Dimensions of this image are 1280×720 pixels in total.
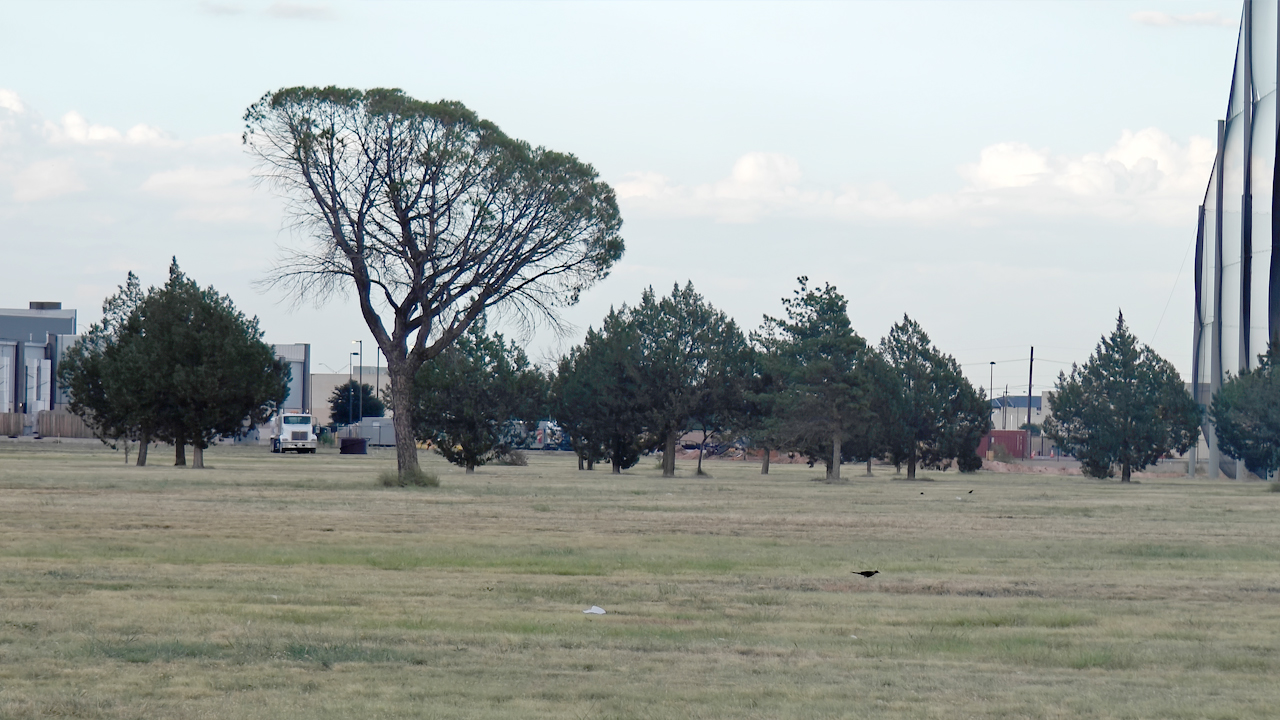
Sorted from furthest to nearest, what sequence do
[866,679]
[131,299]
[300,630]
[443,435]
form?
[131,299] < [443,435] < [300,630] < [866,679]

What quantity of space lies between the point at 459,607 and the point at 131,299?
61.8m

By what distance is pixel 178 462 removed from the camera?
6612 centimetres

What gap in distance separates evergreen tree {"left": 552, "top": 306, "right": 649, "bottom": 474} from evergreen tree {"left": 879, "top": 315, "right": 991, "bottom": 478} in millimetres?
14297

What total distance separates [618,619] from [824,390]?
179 feet

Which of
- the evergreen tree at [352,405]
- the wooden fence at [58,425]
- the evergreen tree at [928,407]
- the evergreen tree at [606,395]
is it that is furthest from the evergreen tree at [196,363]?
the evergreen tree at [352,405]

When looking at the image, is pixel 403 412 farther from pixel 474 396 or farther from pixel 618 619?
pixel 618 619

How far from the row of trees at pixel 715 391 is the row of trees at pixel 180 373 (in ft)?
25.7

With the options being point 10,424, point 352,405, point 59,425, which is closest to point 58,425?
point 59,425

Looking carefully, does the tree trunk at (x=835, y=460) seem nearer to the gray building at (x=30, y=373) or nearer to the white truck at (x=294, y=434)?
the white truck at (x=294, y=434)

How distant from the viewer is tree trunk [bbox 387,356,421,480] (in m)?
42.4

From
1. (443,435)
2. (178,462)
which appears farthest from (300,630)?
(178,462)

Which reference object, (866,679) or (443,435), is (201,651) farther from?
(443,435)

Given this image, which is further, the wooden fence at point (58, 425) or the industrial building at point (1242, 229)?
the wooden fence at point (58, 425)

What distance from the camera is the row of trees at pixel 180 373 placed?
63.0 meters
